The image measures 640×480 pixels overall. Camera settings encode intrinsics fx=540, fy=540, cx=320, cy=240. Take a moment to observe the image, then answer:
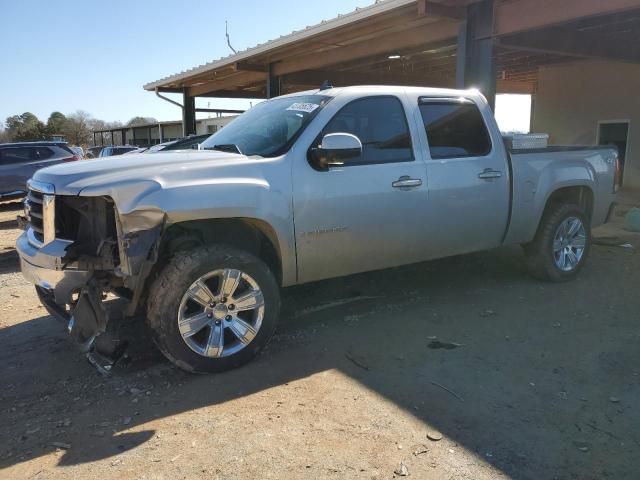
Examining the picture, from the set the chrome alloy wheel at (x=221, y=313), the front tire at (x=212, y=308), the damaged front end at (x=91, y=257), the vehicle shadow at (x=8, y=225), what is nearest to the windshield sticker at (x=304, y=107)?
the front tire at (x=212, y=308)

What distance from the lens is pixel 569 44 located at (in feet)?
35.9

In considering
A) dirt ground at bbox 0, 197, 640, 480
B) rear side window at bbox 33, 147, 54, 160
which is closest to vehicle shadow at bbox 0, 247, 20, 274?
dirt ground at bbox 0, 197, 640, 480

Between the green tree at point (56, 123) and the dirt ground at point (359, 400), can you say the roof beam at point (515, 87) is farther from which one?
the green tree at point (56, 123)

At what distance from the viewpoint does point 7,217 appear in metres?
13.4

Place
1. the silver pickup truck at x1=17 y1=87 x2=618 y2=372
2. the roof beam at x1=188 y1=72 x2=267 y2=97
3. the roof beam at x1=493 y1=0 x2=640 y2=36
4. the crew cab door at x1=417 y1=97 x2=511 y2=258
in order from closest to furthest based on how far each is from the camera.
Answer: the silver pickup truck at x1=17 y1=87 x2=618 y2=372
the crew cab door at x1=417 y1=97 x2=511 y2=258
the roof beam at x1=493 y1=0 x2=640 y2=36
the roof beam at x1=188 y1=72 x2=267 y2=97

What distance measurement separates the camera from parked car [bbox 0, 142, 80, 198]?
13.5 m

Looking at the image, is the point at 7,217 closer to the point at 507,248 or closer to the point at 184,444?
the point at 507,248

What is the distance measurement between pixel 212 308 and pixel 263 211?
0.77 metres

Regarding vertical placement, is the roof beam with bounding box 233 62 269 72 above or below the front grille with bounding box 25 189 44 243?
above

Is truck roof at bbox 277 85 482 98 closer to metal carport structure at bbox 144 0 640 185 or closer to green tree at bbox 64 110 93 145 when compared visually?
metal carport structure at bbox 144 0 640 185

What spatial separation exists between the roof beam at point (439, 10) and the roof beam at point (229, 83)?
7.84 meters

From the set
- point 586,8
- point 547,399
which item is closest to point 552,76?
point 586,8

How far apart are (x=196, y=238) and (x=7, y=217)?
11.7 meters

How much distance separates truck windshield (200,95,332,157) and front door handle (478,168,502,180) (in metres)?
1.71
